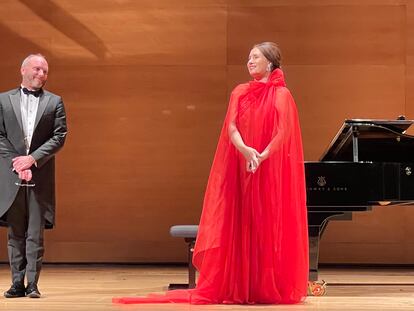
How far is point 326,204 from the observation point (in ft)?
15.0

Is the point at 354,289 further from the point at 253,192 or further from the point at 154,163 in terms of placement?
the point at 154,163

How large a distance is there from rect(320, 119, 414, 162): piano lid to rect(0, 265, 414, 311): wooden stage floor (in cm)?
91

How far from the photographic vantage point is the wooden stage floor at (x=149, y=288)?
3916 mm

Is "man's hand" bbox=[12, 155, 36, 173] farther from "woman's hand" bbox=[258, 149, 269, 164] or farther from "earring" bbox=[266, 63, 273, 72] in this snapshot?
"earring" bbox=[266, 63, 273, 72]

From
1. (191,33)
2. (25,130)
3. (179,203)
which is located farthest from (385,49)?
(25,130)

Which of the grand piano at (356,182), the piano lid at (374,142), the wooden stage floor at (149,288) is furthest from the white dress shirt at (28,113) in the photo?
the piano lid at (374,142)

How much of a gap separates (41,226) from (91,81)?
286 cm

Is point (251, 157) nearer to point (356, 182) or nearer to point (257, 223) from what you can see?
point (257, 223)

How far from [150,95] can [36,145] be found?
8.77 ft

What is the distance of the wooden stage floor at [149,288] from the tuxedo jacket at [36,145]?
0.56m

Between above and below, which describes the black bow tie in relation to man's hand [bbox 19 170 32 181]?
above

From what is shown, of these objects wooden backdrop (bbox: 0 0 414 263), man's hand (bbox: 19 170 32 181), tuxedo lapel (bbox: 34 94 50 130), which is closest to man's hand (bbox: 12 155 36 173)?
man's hand (bbox: 19 170 32 181)

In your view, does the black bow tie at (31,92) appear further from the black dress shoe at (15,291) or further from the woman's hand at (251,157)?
the woman's hand at (251,157)

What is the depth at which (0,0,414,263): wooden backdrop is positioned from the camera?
6.78 m
